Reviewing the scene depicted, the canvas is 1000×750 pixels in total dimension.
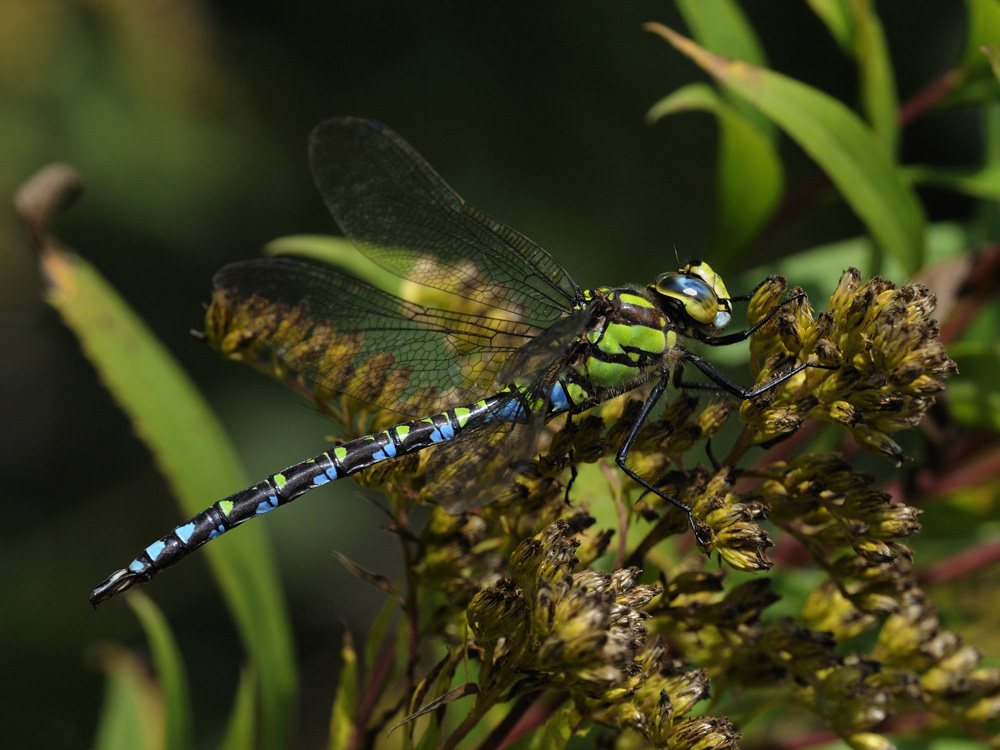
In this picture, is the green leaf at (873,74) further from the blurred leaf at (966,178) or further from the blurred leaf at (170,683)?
the blurred leaf at (170,683)

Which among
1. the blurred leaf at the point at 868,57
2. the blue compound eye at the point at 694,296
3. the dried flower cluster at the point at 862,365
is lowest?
the dried flower cluster at the point at 862,365

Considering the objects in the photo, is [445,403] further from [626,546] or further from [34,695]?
[34,695]

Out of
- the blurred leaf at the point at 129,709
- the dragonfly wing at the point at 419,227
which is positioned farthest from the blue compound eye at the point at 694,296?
the blurred leaf at the point at 129,709

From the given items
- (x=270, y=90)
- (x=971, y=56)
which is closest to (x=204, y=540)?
(x=971, y=56)

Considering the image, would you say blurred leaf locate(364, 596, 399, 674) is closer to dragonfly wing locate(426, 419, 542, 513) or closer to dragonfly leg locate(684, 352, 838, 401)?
dragonfly wing locate(426, 419, 542, 513)

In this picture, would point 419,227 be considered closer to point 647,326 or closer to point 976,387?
point 647,326

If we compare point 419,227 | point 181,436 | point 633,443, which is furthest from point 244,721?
point 419,227
